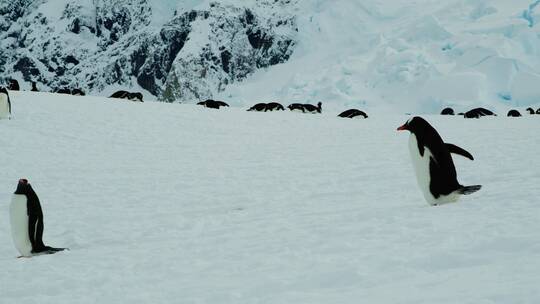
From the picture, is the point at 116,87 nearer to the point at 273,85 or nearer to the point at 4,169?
the point at 273,85

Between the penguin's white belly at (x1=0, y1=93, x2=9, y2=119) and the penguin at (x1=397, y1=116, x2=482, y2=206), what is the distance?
10.7 metres

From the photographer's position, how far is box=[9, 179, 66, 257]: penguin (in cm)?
490

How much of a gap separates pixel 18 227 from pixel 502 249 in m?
3.93

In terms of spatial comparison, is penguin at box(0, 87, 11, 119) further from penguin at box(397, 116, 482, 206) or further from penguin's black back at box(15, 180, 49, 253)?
penguin at box(397, 116, 482, 206)

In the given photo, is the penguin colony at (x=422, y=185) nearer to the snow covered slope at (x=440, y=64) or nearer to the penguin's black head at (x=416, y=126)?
the penguin's black head at (x=416, y=126)

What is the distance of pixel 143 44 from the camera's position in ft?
305

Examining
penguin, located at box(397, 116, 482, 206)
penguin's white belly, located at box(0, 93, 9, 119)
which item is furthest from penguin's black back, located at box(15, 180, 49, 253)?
penguin's white belly, located at box(0, 93, 9, 119)

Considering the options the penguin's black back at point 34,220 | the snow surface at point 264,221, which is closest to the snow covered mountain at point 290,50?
the snow surface at point 264,221

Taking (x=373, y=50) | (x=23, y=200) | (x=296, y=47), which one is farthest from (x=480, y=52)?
(x=23, y=200)

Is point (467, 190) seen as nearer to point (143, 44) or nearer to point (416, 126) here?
point (416, 126)

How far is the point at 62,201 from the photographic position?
24.3ft

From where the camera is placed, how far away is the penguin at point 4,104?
12.8 m

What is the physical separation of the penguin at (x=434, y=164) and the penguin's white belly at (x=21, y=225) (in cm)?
327

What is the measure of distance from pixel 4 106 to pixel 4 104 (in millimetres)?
94
